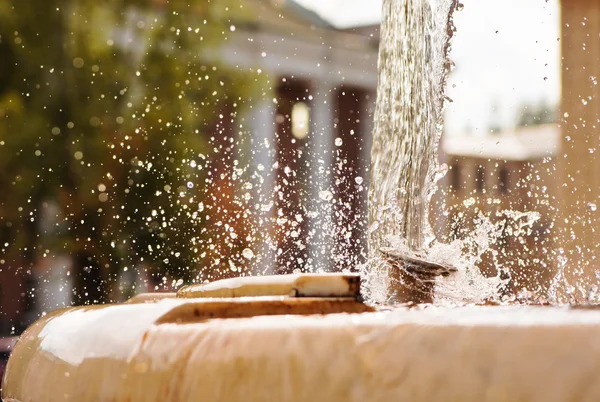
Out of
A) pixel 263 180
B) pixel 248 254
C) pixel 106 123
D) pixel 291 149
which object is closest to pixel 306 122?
pixel 291 149

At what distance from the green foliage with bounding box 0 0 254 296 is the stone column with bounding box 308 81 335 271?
179 centimetres

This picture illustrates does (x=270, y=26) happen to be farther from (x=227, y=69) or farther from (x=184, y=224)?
(x=184, y=224)

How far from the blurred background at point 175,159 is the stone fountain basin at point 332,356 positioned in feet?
14.8

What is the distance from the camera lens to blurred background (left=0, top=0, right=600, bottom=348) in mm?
7348

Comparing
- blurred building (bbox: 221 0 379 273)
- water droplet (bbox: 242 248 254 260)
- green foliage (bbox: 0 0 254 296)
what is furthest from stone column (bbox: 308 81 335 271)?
green foliage (bbox: 0 0 254 296)

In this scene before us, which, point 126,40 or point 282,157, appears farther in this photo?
point 282,157

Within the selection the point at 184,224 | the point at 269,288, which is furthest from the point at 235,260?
the point at 269,288

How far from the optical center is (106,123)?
776cm

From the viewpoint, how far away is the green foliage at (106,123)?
290 inches

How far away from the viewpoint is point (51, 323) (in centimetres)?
108

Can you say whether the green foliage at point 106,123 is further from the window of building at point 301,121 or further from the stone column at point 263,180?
the window of building at point 301,121

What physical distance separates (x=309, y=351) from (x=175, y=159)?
24.1 feet

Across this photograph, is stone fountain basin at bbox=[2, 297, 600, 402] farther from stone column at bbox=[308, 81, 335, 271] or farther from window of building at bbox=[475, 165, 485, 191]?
window of building at bbox=[475, 165, 485, 191]

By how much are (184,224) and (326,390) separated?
7.73 m
